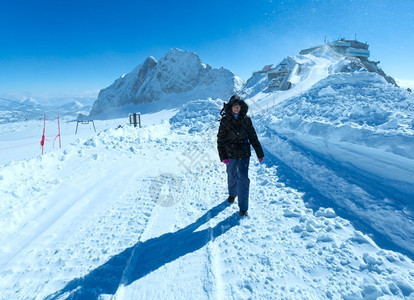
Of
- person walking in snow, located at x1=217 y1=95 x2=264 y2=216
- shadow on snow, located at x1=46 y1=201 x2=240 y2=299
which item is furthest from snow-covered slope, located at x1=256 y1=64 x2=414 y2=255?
shadow on snow, located at x1=46 y1=201 x2=240 y2=299

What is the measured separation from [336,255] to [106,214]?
11.9 feet

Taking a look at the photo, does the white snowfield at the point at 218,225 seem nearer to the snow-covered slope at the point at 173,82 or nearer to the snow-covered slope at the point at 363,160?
the snow-covered slope at the point at 363,160

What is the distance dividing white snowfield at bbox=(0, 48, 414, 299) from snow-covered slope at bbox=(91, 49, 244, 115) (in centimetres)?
10051

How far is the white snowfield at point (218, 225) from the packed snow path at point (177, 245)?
0.02 m

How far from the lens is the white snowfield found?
2.29 meters

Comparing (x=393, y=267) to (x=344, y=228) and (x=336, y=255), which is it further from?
(x=344, y=228)

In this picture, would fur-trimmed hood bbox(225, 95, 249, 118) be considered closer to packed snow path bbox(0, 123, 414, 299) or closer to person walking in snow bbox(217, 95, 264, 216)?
person walking in snow bbox(217, 95, 264, 216)

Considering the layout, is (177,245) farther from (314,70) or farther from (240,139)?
(314,70)

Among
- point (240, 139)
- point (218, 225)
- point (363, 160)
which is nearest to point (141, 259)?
point (218, 225)

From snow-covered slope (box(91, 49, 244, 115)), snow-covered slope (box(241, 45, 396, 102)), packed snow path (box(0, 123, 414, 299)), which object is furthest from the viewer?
snow-covered slope (box(91, 49, 244, 115))

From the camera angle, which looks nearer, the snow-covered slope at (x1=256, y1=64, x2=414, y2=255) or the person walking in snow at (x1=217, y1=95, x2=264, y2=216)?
the snow-covered slope at (x1=256, y1=64, x2=414, y2=255)

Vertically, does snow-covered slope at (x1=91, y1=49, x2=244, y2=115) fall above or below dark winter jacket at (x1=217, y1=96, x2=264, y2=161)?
above

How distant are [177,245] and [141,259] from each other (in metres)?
0.50

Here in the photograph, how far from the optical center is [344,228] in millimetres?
2990
